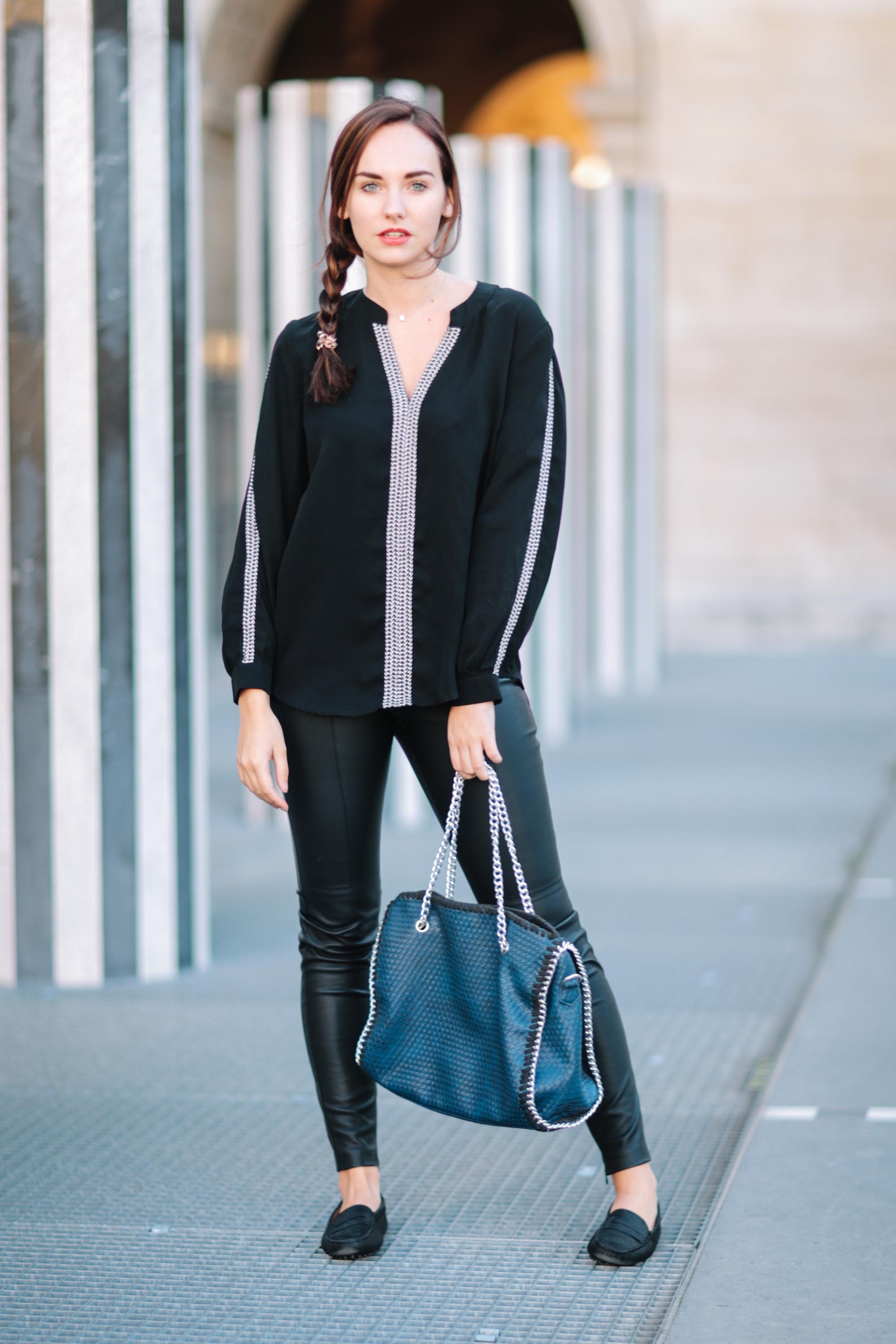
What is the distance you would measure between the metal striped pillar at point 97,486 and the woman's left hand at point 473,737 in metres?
2.20

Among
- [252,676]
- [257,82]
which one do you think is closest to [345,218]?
[252,676]

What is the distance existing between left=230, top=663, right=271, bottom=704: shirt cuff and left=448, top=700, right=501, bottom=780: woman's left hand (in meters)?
0.30

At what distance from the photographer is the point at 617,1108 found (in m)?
2.93

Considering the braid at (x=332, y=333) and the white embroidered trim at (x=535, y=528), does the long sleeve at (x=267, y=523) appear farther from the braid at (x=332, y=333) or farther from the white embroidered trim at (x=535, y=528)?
the white embroidered trim at (x=535, y=528)

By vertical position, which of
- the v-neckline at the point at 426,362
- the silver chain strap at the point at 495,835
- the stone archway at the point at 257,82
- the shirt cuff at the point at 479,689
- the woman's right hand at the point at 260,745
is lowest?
the silver chain strap at the point at 495,835

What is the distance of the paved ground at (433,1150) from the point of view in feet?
9.41

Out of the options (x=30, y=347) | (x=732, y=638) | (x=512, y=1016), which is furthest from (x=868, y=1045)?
(x=732, y=638)

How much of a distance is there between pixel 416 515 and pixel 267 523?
0.83 ft

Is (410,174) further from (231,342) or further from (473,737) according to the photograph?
(231,342)

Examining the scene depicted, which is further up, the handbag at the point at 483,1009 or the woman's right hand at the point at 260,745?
the woman's right hand at the point at 260,745

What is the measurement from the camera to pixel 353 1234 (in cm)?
307

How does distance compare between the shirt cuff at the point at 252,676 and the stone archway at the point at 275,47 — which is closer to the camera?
the shirt cuff at the point at 252,676

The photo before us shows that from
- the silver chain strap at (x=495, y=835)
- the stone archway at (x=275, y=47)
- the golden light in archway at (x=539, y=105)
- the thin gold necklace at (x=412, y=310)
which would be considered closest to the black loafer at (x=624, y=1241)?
the silver chain strap at (x=495, y=835)

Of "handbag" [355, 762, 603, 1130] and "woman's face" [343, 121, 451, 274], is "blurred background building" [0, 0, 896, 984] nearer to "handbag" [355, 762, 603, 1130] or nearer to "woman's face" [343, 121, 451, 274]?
"woman's face" [343, 121, 451, 274]
